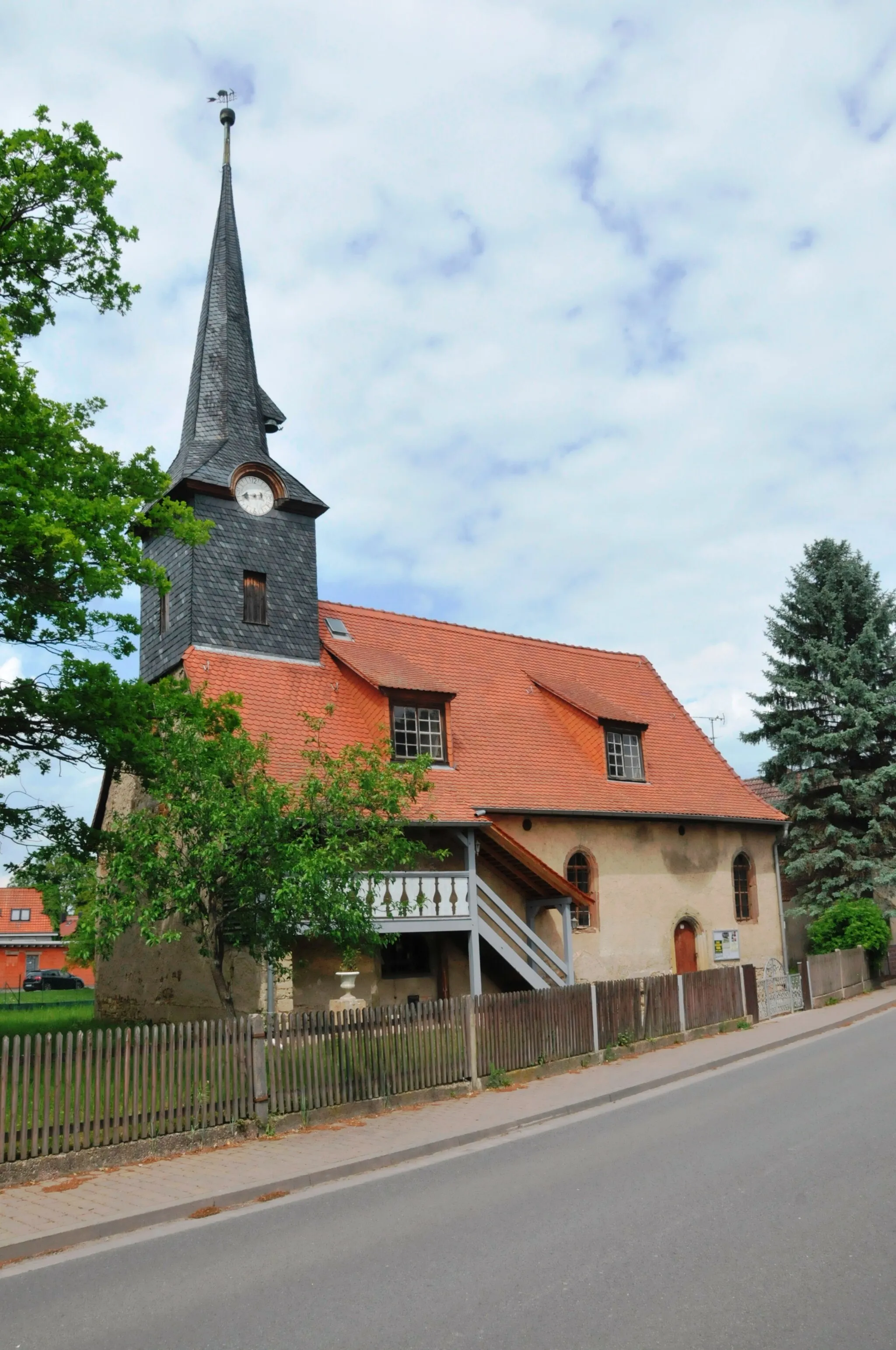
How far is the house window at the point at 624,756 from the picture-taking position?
25891 millimetres

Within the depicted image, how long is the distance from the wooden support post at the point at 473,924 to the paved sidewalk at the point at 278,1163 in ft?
11.9

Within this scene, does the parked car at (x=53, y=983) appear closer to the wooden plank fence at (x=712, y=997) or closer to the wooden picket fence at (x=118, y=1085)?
the wooden plank fence at (x=712, y=997)

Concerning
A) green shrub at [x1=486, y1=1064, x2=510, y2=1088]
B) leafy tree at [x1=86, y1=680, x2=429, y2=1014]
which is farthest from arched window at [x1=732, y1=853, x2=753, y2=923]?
leafy tree at [x1=86, y1=680, x2=429, y2=1014]

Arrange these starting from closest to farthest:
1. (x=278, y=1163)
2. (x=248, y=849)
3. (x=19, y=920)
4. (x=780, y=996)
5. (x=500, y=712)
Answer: (x=278, y=1163) → (x=248, y=849) → (x=780, y=996) → (x=500, y=712) → (x=19, y=920)

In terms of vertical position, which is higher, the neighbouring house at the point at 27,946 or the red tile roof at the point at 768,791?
the red tile roof at the point at 768,791

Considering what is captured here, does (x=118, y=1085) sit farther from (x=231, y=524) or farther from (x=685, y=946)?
(x=685, y=946)

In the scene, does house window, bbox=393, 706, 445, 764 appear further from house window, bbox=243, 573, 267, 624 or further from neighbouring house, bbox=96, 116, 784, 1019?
house window, bbox=243, 573, 267, 624

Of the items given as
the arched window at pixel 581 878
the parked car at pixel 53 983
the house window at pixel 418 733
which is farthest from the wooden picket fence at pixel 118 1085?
the parked car at pixel 53 983

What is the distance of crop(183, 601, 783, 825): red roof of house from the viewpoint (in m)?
21.3

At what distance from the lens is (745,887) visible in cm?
2802

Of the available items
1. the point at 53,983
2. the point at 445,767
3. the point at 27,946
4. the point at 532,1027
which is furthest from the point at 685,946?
the point at 27,946

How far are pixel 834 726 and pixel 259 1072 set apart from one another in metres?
24.7

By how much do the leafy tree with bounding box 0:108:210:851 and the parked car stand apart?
1722 inches

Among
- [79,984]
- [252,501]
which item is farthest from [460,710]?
[79,984]
